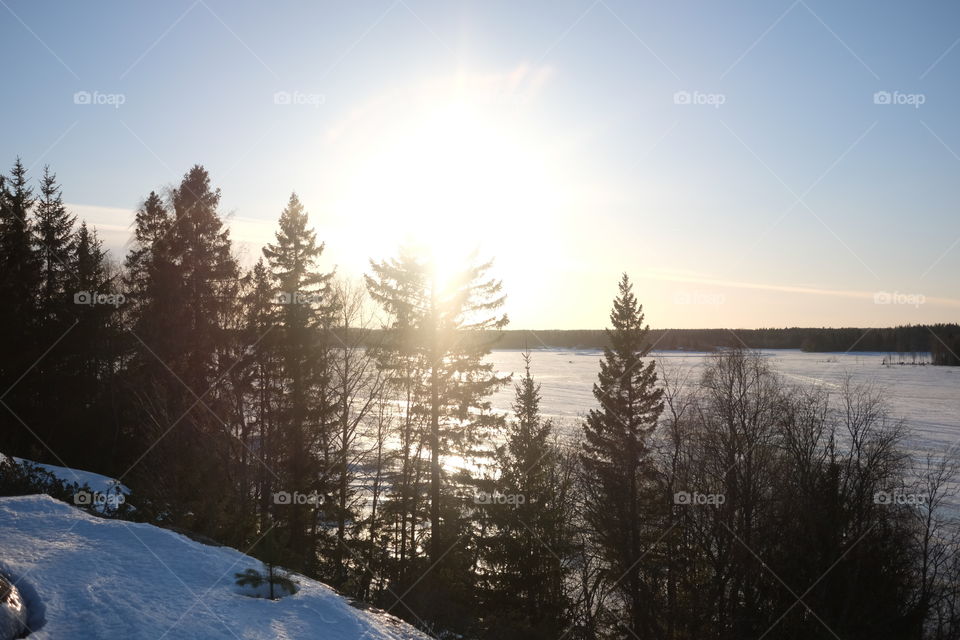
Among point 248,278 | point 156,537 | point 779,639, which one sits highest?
point 248,278

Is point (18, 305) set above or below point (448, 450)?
above

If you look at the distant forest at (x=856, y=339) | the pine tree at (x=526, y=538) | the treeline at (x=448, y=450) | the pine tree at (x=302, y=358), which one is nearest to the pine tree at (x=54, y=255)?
the treeline at (x=448, y=450)

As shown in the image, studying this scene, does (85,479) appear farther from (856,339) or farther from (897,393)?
(856,339)

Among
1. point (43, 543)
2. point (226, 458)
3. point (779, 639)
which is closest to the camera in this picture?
point (43, 543)

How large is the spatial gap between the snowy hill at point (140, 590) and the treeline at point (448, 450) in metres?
12.3

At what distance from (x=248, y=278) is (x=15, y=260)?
40.0 ft

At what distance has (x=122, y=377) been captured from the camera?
92.2ft

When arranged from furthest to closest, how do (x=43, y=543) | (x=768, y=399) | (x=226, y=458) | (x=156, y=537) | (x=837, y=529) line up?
(x=768, y=399) → (x=837, y=529) → (x=226, y=458) → (x=156, y=537) → (x=43, y=543)

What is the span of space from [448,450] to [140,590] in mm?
18661

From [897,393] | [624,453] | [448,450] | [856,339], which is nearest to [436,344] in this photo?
[448,450]

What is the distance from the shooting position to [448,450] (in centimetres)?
2489

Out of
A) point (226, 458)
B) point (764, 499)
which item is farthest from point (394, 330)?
point (764, 499)

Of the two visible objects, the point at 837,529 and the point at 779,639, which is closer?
the point at 779,639

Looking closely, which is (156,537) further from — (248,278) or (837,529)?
(837,529)
